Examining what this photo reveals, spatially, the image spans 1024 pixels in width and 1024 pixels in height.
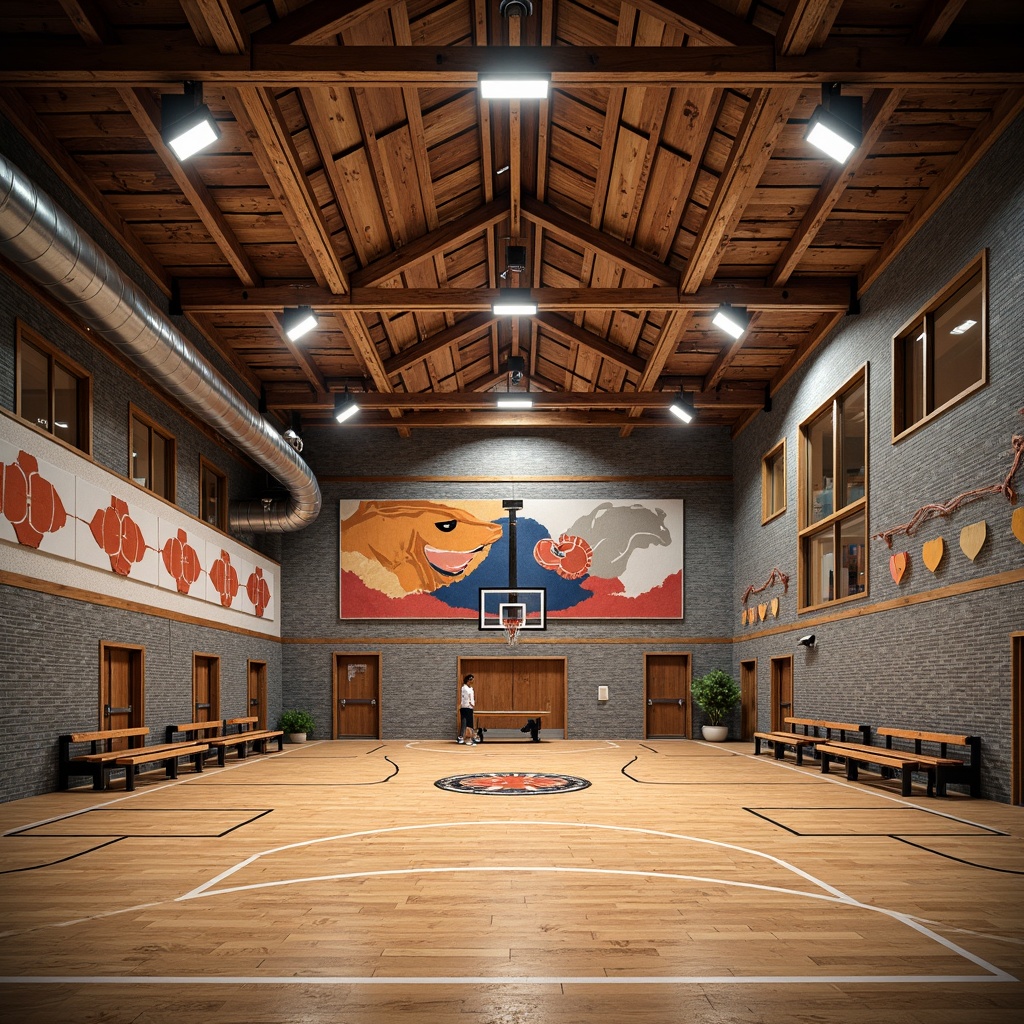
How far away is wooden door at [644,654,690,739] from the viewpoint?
63.8 ft

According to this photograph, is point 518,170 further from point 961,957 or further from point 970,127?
point 961,957

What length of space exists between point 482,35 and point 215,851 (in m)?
7.96

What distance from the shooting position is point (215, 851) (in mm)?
6410

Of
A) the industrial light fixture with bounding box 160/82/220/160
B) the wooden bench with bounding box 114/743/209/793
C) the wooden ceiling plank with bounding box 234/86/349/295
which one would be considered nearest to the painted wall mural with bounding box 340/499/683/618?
the wooden bench with bounding box 114/743/209/793

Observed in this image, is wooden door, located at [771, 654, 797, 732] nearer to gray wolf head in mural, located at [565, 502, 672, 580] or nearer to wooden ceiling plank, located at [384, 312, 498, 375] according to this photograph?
gray wolf head in mural, located at [565, 502, 672, 580]

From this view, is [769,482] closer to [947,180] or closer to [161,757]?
[947,180]

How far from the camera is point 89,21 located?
24.0 ft

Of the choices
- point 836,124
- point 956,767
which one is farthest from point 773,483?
point 836,124

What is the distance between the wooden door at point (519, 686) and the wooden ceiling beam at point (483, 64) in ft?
45.0

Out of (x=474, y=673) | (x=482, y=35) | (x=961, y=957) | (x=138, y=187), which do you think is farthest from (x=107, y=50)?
(x=474, y=673)

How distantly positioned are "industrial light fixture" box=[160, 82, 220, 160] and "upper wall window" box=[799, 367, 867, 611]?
8.46 m

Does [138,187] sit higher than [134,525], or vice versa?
[138,187]

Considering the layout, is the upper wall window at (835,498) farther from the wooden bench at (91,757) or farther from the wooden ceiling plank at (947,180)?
the wooden bench at (91,757)

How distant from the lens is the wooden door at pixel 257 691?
17.5m
